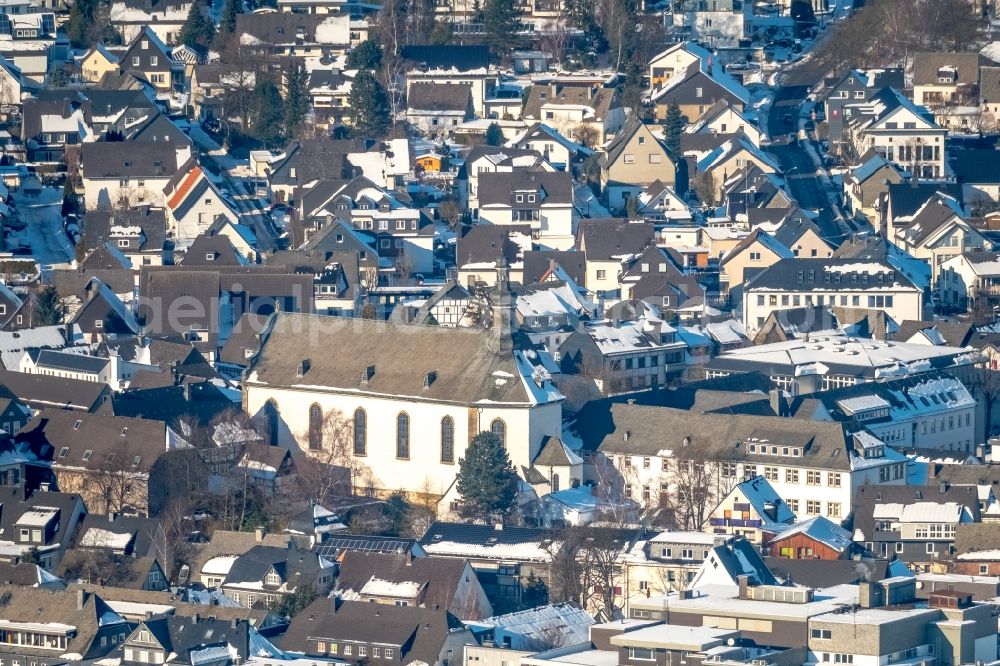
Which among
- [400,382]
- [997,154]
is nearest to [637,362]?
[400,382]

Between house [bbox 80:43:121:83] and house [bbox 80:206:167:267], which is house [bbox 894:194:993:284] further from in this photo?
house [bbox 80:43:121:83]

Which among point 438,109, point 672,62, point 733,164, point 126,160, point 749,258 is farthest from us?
point 672,62

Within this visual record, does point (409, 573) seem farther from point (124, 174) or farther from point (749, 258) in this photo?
point (124, 174)

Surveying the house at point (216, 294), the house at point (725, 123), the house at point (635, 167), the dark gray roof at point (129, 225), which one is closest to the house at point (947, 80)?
the house at point (725, 123)

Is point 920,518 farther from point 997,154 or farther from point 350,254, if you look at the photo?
point 997,154

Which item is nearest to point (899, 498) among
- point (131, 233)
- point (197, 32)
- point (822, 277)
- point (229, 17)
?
point (822, 277)

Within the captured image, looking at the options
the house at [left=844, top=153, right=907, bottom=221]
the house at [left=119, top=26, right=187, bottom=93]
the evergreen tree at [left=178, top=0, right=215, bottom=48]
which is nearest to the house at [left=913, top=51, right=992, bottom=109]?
the house at [left=844, top=153, right=907, bottom=221]
